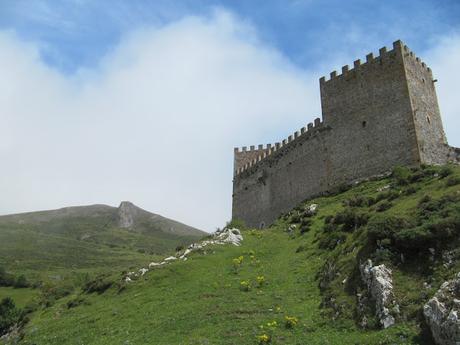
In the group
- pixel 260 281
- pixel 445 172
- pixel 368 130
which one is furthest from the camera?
pixel 368 130

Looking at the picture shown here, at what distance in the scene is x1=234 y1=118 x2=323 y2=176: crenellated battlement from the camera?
2059 inches

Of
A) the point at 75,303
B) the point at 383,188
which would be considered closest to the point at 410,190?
the point at 383,188

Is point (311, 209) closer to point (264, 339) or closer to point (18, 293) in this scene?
point (264, 339)

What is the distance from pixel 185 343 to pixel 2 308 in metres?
37.1

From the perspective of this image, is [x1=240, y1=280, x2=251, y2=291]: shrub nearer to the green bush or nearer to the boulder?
the boulder

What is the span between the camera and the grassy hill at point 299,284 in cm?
1886

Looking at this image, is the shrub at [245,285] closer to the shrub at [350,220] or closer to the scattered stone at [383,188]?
the shrub at [350,220]

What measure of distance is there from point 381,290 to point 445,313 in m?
3.63

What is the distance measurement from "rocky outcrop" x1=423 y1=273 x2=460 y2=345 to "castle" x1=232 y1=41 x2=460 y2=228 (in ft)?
87.3

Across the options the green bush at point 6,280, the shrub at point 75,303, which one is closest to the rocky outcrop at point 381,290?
the shrub at point 75,303

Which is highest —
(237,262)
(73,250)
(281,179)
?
(73,250)

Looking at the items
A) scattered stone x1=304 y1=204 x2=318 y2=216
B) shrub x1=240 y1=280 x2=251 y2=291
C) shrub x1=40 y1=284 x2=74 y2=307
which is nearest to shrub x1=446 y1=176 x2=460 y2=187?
shrub x1=240 y1=280 x2=251 y2=291

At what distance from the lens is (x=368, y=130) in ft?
150

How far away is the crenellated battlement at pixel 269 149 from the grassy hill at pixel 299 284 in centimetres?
1199
